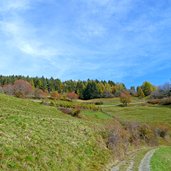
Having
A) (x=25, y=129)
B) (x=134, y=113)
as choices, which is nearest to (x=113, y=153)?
(x=25, y=129)

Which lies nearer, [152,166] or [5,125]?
[5,125]

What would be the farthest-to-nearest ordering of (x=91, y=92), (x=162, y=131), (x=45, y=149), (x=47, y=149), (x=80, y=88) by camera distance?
(x=80, y=88) < (x=91, y=92) < (x=162, y=131) < (x=47, y=149) < (x=45, y=149)

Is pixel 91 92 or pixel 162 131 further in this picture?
pixel 91 92

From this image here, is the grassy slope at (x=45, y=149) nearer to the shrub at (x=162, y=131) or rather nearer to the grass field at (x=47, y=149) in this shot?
the grass field at (x=47, y=149)

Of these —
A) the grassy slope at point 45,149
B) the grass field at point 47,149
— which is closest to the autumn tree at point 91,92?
the grass field at point 47,149

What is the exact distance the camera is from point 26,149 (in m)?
16.6

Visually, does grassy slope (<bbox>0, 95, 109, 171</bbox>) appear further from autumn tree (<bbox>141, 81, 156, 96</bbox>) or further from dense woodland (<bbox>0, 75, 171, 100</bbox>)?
autumn tree (<bbox>141, 81, 156, 96</bbox>)

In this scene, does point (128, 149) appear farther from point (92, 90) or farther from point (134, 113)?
point (92, 90)

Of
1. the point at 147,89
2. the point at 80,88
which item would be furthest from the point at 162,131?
the point at 147,89

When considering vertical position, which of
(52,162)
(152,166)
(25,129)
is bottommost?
(152,166)

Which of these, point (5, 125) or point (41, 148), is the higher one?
point (5, 125)

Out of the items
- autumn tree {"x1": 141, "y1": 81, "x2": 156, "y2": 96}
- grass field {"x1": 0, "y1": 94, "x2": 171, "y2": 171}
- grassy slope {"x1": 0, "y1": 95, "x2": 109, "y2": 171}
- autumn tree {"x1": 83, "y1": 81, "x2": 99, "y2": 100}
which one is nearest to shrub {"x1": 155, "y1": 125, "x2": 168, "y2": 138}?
grass field {"x1": 0, "y1": 94, "x2": 171, "y2": 171}

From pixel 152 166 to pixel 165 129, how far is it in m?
38.1

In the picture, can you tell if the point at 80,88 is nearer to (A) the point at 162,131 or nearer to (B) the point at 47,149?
(A) the point at 162,131
